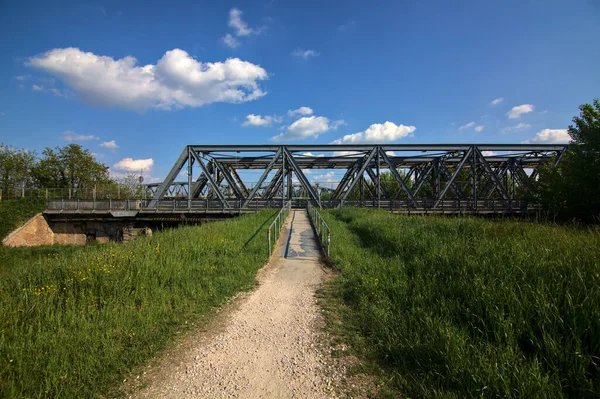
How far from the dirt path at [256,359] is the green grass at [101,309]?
0.53 m

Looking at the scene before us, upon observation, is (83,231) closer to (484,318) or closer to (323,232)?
(323,232)

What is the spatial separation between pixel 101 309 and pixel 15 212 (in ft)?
107

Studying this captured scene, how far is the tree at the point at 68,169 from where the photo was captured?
41031 millimetres

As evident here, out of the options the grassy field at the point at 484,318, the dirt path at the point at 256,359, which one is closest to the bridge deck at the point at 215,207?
the grassy field at the point at 484,318

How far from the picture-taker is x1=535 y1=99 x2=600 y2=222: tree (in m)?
15.7

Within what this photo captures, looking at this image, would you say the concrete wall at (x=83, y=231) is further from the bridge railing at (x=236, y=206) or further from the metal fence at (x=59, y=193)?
the metal fence at (x=59, y=193)

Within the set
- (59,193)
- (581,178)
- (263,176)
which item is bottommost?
(59,193)

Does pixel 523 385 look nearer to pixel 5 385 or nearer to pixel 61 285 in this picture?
pixel 5 385

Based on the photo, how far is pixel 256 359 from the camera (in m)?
3.85

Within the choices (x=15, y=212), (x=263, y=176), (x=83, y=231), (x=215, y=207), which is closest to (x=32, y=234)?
(x=15, y=212)

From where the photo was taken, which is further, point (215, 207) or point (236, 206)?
point (236, 206)

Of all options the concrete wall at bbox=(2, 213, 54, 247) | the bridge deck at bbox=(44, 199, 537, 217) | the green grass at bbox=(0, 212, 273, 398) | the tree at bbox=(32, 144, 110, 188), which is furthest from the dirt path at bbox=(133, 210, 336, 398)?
the tree at bbox=(32, 144, 110, 188)

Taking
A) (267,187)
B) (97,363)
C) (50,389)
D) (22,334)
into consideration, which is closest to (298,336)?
(97,363)

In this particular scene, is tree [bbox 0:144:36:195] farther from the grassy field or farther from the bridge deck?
the grassy field
